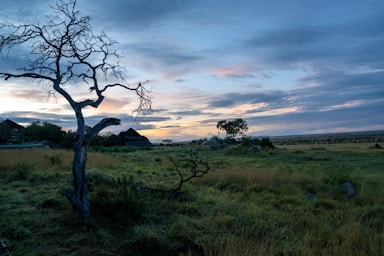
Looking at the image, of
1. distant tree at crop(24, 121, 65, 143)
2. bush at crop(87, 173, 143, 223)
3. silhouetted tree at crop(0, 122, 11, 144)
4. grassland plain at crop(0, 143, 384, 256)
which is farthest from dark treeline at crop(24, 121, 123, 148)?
bush at crop(87, 173, 143, 223)

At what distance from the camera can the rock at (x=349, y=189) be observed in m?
11.7

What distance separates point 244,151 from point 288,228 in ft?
93.6

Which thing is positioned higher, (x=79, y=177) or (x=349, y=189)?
(x=79, y=177)

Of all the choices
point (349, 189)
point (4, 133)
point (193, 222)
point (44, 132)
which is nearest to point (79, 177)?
point (193, 222)

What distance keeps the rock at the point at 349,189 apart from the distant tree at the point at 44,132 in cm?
5102

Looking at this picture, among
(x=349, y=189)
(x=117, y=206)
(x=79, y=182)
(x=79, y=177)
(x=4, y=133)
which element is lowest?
(x=349, y=189)

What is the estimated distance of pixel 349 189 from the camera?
12.1m

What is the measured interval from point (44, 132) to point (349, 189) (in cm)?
5497

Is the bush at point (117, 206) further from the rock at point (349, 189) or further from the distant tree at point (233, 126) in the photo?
the distant tree at point (233, 126)

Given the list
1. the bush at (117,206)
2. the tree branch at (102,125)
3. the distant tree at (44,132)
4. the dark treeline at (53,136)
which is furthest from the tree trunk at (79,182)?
the distant tree at (44,132)

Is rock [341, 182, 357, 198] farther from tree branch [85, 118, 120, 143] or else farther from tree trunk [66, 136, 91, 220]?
tree trunk [66, 136, 91, 220]

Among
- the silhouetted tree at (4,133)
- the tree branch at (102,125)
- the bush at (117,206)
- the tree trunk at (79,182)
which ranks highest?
the silhouetted tree at (4,133)

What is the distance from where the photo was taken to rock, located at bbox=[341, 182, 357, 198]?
11.7m

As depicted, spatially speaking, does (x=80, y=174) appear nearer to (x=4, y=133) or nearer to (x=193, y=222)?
(x=193, y=222)
